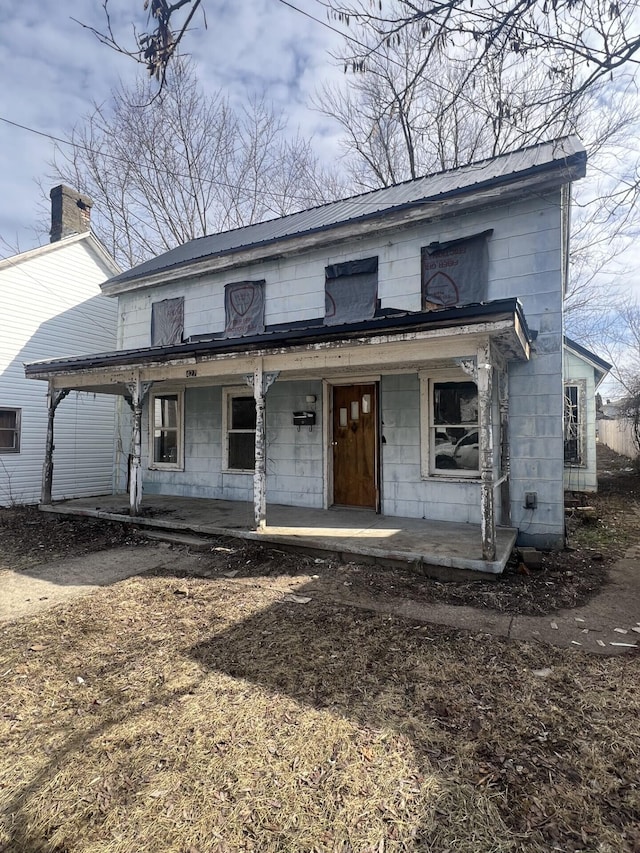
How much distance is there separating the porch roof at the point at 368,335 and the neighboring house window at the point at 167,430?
2183 mm

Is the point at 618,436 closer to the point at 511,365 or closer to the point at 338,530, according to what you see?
the point at 511,365

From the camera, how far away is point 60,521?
319 inches

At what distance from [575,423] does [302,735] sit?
11.6m

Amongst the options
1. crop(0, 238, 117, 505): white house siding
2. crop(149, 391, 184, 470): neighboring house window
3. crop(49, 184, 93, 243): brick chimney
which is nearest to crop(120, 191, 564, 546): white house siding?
crop(149, 391, 184, 470): neighboring house window

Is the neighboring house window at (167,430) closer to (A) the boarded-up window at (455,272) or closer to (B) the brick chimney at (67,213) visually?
(A) the boarded-up window at (455,272)

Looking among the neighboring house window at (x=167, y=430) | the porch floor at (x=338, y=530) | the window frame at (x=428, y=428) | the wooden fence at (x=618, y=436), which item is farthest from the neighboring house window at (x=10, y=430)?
the wooden fence at (x=618, y=436)

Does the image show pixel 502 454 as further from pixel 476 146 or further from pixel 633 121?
pixel 476 146

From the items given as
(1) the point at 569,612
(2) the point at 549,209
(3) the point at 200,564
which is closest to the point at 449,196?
(2) the point at 549,209

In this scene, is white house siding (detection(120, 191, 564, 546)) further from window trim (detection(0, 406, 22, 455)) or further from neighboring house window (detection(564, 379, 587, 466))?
neighboring house window (detection(564, 379, 587, 466))

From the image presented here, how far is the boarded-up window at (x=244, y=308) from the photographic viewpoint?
8.74 metres

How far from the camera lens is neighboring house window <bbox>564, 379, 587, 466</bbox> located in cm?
1163

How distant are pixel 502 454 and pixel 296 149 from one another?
15944 millimetres

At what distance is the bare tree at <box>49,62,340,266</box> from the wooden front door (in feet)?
42.3

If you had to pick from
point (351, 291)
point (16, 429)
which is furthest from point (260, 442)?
point (16, 429)
